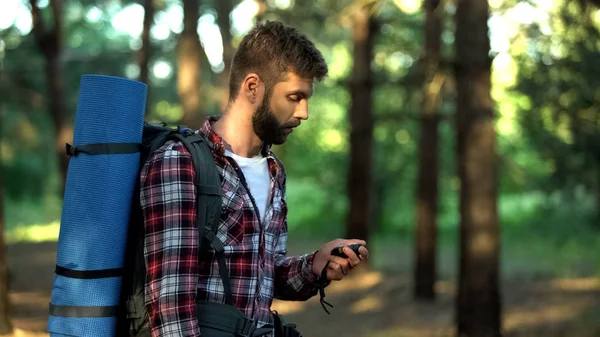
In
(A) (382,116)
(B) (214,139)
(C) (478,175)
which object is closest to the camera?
(B) (214,139)

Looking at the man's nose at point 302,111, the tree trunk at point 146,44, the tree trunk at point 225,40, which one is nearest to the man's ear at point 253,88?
the man's nose at point 302,111

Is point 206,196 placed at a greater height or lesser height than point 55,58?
lesser

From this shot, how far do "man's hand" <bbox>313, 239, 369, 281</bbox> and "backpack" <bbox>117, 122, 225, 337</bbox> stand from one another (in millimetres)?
405

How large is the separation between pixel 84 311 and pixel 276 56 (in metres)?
0.93

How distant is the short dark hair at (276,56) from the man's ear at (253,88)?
16 millimetres

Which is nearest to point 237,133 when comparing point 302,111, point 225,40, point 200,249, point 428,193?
point 302,111

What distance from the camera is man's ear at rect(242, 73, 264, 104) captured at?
2.80m

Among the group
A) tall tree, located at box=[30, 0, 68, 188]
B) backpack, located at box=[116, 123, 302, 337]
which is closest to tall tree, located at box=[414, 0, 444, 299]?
tall tree, located at box=[30, 0, 68, 188]

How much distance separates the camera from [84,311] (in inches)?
101

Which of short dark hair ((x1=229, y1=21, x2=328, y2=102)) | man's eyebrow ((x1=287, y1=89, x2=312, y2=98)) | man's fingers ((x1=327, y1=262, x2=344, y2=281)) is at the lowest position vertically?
man's fingers ((x1=327, y1=262, x2=344, y2=281))

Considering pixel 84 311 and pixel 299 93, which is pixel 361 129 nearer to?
pixel 299 93

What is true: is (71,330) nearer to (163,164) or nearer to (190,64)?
(163,164)

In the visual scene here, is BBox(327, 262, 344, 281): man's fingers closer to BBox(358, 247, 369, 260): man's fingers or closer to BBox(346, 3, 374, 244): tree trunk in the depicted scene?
BBox(358, 247, 369, 260): man's fingers

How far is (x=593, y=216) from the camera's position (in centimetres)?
1922
